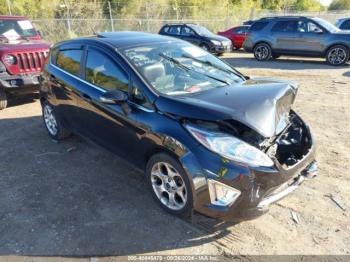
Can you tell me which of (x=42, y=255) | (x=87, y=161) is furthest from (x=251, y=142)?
(x=87, y=161)

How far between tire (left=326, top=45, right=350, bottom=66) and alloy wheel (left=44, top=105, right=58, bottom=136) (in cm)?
1077

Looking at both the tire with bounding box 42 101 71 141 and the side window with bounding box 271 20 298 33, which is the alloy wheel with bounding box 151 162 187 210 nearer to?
the tire with bounding box 42 101 71 141

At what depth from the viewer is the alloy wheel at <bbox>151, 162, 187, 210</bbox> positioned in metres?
3.18

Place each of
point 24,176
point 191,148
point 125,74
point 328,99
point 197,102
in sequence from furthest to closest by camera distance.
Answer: point 328,99 < point 24,176 < point 125,74 < point 197,102 < point 191,148

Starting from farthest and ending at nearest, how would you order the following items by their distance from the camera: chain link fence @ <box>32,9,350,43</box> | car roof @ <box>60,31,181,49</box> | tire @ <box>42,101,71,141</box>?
1. chain link fence @ <box>32,9,350,43</box>
2. tire @ <box>42,101,71,141</box>
3. car roof @ <box>60,31,181,49</box>

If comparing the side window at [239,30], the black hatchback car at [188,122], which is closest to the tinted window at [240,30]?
the side window at [239,30]

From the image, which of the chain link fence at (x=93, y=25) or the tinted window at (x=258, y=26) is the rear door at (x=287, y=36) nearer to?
the tinted window at (x=258, y=26)

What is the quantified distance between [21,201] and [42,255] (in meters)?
1.03

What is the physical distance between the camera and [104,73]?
3.91 meters

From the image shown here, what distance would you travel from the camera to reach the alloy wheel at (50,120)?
207 inches

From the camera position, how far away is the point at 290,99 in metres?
3.67

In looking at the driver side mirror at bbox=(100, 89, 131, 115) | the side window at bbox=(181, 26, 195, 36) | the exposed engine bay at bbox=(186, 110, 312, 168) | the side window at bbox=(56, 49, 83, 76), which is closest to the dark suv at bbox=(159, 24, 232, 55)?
the side window at bbox=(181, 26, 195, 36)

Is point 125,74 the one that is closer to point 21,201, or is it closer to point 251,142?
point 251,142

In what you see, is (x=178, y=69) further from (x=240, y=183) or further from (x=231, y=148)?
(x=240, y=183)
